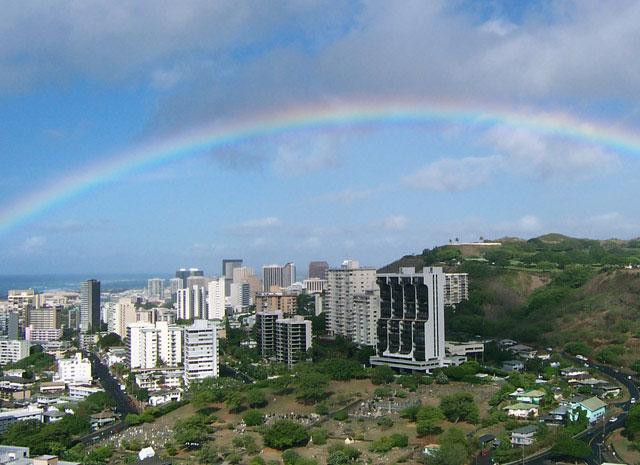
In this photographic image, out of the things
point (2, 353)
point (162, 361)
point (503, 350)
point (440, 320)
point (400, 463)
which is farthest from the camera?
point (2, 353)

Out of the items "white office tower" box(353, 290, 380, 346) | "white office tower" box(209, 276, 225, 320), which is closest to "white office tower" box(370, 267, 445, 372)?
"white office tower" box(353, 290, 380, 346)

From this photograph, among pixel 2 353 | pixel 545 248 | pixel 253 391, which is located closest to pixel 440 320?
pixel 253 391

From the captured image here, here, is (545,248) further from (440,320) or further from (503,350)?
(440,320)

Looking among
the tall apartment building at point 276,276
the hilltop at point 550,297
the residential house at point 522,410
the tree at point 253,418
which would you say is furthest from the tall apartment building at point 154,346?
the tall apartment building at point 276,276

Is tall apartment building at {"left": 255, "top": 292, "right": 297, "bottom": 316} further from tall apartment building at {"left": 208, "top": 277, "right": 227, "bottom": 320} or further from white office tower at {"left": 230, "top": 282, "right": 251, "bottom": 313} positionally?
white office tower at {"left": 230, "top": 282, "right": 251, "bottom": 313}

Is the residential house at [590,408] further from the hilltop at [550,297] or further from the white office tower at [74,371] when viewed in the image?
the white office tower at [74,371]

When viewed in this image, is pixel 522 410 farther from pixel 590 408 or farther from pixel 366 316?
pixel 366 316
